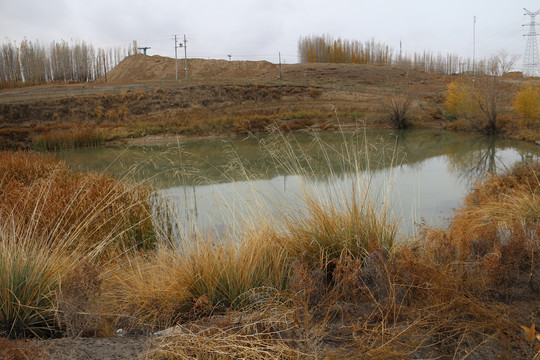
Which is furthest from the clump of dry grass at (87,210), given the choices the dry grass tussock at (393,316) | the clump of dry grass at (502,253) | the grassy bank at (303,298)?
the clump of dry grass at (502,253)

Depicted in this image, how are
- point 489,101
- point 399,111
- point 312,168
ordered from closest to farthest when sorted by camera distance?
1. point 312,168
2. point 489,101
3. point 399,111

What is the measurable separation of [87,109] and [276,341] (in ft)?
98.1

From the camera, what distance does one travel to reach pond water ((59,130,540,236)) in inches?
191

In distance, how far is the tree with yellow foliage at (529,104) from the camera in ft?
57.3

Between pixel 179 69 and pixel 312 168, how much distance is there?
155 feet

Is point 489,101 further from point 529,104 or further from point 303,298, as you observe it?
point 303,298

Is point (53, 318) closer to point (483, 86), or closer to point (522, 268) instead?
point (522, 268)

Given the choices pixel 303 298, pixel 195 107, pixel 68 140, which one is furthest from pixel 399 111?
pixel 303 298

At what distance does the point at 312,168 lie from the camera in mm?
8406

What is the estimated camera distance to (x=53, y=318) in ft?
8.41

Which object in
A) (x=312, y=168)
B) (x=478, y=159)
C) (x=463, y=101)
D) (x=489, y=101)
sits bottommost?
(x=478, y=159)

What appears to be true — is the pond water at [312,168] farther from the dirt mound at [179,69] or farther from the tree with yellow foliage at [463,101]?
the dirt mound at [179,69]

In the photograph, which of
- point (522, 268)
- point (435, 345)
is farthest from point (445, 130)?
point (435, 345)

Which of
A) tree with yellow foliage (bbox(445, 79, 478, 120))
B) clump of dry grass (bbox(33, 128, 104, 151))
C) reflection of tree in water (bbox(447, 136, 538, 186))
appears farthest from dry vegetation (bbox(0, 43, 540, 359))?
tree with yellow foliage (bbox(445, 79, 478, 120))
